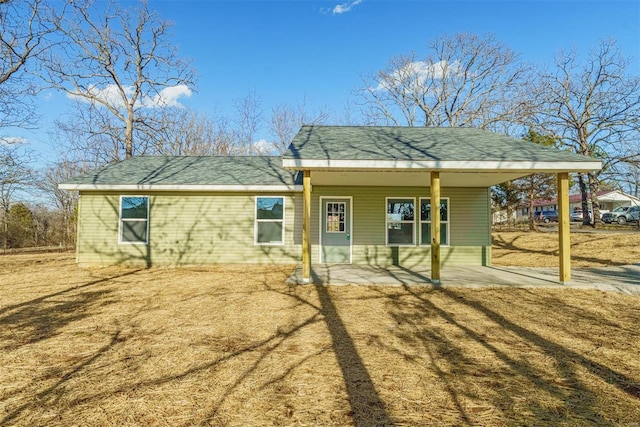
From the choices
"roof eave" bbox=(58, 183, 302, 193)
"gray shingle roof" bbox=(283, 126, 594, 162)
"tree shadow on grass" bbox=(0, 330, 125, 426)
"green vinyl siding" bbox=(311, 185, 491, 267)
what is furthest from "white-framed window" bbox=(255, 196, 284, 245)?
"tree shadow on grass" bbox=(0, 330, 125, 426)

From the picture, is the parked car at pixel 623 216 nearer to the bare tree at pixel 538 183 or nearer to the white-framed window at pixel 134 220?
the bare tree at pixel 538 183

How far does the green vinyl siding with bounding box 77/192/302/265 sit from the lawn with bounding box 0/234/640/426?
3438 mm

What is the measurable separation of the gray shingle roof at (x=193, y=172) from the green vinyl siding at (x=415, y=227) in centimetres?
172

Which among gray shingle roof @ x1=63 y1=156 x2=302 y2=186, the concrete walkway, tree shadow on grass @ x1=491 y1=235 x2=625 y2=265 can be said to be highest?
gray shingle roof @ x1=63 y1=156 x2=302 y2=186

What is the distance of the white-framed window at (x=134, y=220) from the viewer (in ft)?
33.2

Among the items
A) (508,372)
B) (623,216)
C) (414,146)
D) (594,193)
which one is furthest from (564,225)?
(623,216)

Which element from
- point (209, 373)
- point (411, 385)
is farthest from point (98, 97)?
point (411, 385)

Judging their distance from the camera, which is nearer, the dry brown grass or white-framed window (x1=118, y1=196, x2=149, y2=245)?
white-framed window (x1=118, y1=196, x2=149, y2=245)

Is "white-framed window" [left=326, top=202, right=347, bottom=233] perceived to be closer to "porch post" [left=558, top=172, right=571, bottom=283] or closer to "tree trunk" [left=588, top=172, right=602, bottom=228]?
"porch post" [left=558, top=172, right=571, bottom=283]

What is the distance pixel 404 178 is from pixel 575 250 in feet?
28.1

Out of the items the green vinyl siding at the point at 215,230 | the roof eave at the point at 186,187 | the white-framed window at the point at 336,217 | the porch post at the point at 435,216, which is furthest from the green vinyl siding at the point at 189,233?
the porch post at the point at 435,216

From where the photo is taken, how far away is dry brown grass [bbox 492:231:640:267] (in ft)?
34.3

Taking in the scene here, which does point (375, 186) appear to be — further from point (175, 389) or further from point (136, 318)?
point (175, 389)

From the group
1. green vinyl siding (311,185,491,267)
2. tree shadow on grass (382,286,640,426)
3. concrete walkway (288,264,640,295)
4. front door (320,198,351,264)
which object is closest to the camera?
tree shadow on grass (382,286,640,426)
